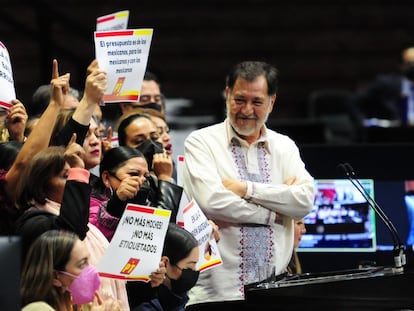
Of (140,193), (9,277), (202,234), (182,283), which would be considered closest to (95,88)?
(140,193)

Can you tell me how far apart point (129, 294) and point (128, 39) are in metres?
1.37

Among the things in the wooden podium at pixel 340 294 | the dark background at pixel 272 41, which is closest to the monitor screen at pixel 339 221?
the wooden podium at pixel 340 294

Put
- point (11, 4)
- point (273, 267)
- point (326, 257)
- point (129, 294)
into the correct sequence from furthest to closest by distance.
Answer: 1. point (11, 4)
2. point (326, 257)
3. point (273, 267)
4. point (129, 294)

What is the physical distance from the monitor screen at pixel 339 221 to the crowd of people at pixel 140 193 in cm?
89

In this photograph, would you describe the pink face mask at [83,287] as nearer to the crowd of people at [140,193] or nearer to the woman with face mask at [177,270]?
the crowd of people at [140,193]

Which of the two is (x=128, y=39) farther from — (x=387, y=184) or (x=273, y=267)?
(x=387, y=184)

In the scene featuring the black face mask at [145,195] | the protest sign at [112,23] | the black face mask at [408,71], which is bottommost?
the black face mask at [145,195]

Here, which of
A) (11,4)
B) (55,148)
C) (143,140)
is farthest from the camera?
(11,4)

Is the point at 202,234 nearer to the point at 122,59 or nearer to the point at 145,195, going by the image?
the point at 145,195

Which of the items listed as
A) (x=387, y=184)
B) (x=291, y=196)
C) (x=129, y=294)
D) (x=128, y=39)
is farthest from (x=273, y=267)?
(x=387, y=184)

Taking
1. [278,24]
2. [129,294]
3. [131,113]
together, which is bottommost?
[129,294]

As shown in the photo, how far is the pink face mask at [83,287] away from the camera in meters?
4.91

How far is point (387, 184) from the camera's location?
806 centimetres

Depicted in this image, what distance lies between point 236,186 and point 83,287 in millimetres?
1607
